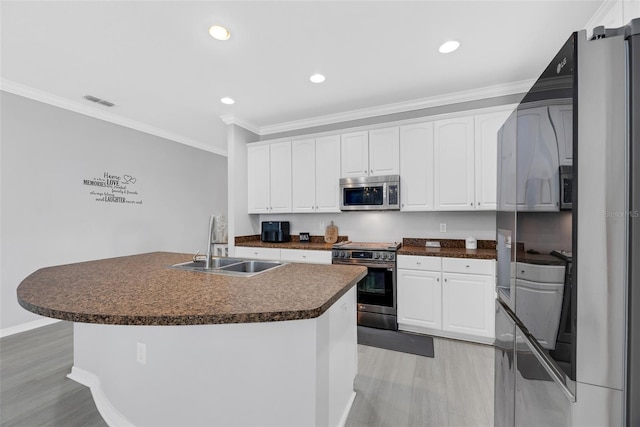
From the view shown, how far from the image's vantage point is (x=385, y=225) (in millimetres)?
3635

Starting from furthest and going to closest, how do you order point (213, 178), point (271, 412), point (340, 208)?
point (213, 178)
point (340, 208)
point (271, 412)

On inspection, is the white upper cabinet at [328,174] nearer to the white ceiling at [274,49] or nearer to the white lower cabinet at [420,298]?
the white ceiling at [274,49]

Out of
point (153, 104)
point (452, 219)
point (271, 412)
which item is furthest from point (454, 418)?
point (153, 104)

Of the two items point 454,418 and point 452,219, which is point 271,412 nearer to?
point 454,418

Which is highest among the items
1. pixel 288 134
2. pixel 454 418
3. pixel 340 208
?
pixel 288 134

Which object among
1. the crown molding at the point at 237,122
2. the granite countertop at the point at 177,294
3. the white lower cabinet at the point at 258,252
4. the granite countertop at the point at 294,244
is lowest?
the white lower cabinet at the point at 258,252

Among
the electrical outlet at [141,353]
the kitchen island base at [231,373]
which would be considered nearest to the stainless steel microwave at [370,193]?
the kitchen island base at [231,373]

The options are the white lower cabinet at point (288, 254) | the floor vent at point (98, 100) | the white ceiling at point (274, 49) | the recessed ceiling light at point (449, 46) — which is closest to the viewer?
the white ceiling at point (274, 49)

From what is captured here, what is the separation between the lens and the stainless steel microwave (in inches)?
127

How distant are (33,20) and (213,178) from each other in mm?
3760

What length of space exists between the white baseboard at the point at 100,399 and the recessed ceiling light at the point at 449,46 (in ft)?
11.2

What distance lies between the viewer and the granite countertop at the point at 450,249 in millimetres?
2721

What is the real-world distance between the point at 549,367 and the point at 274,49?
266cm

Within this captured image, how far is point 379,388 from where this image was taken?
203cm
